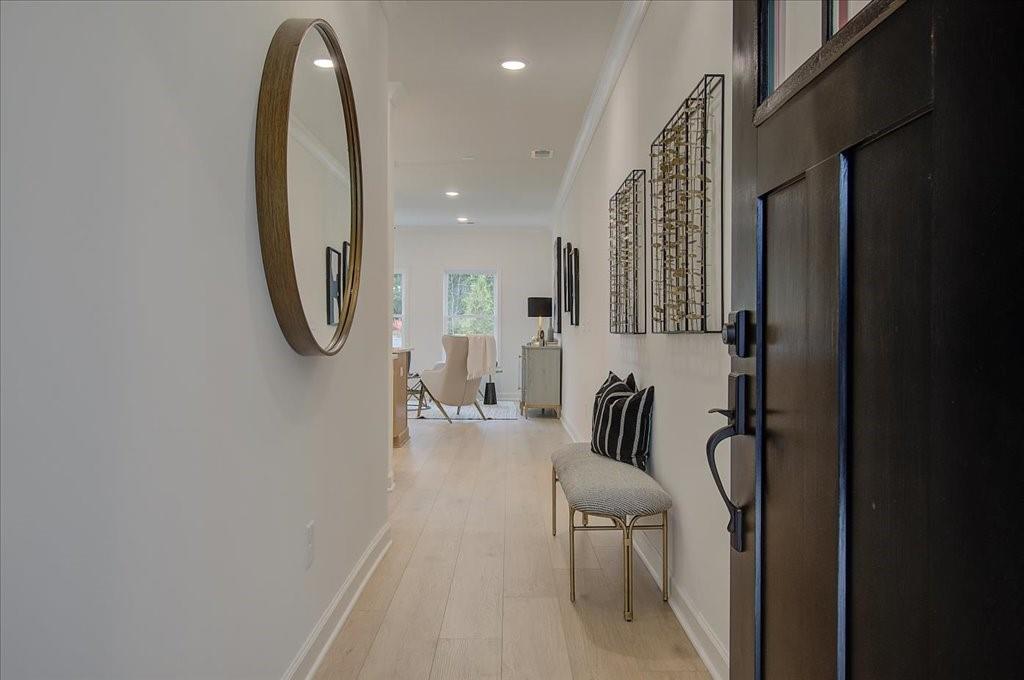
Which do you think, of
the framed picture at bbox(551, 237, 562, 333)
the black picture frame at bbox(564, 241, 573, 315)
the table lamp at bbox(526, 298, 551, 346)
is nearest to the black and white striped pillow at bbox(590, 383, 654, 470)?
the black picture frame at bbox(564, 241, 573, 315)

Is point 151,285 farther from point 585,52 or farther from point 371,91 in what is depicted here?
point 585,52

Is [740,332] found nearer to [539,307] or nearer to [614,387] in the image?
[614,387]

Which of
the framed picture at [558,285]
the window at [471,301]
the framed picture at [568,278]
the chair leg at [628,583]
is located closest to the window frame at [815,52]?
the chair leg at [628,583]

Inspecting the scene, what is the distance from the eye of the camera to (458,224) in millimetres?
10445

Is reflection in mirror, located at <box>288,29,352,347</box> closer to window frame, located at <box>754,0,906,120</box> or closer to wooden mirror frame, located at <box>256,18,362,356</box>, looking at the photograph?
wooden mirror frame, located at <box>256,18,362,356</box>

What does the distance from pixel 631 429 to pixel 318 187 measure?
1672mm

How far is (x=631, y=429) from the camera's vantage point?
10.1 ft

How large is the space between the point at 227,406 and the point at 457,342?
6158 mm

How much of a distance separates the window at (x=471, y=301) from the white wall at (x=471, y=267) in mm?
124

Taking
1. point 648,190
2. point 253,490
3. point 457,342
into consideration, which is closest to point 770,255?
point 253,490

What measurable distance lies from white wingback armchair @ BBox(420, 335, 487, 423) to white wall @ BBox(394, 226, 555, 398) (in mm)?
2695

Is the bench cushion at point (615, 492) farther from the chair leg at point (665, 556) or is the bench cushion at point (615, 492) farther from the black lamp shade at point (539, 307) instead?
the black lamp shade at point (539, 307)

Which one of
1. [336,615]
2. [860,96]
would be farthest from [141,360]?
[336,615]

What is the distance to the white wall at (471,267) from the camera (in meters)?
10.6
